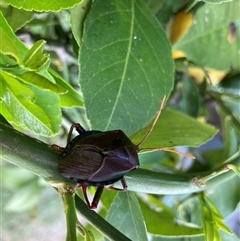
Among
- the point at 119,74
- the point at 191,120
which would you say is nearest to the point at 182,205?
the point at 191,120

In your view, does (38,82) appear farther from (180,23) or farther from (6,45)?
(180,23)

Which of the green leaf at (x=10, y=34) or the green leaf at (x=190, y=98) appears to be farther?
the green leaf at (x=190, y=98)

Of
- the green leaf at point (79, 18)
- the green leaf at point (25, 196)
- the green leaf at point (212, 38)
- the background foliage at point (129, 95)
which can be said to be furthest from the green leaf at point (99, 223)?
the green leaf at point (25, 196)

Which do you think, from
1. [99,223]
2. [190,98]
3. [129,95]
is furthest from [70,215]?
[190,98]

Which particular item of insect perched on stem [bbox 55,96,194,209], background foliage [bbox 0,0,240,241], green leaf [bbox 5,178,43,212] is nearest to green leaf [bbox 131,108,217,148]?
background foliage [bbox 0,0,240,241]

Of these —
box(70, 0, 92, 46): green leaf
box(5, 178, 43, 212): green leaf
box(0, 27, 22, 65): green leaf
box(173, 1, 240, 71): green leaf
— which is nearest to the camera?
box(0, 27, 22, 65): green leaf

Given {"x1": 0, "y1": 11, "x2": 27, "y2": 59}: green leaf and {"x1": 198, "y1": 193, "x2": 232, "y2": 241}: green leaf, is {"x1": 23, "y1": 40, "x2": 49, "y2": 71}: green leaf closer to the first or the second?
{"x1": 0, "y1": 11, "x2": 27, "y2": 59}: green leaf

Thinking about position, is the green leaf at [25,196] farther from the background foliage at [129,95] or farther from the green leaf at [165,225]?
the green leaf at [165,225]
